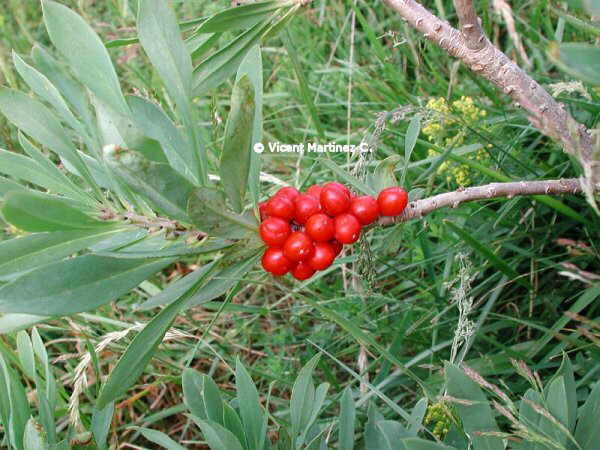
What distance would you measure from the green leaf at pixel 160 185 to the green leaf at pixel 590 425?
86 centimetres

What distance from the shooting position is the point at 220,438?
1234mm

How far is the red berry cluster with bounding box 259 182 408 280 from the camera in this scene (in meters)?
1.32

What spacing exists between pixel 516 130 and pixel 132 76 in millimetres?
2009

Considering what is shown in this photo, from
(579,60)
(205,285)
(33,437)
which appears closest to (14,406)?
(33,437)

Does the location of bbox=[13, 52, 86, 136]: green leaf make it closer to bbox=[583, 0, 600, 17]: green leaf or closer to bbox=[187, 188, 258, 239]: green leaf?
bbox=[187, 188, 258, 239]: green leaf

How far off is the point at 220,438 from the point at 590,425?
71 cm

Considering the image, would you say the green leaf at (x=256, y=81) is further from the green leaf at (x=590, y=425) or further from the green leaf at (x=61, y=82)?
the green leaf at (x=590, y=425)

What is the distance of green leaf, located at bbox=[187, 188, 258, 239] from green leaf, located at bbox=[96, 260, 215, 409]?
0.49ft

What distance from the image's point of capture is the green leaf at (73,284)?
1140 millimetres

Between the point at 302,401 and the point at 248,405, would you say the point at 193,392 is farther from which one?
the point at 302,401

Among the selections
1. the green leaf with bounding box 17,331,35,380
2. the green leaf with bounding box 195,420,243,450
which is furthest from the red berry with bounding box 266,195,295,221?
the green leaf with bounding box 17,331,35,380

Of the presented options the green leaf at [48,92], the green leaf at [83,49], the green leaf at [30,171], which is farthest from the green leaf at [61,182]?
the green leaf at [83,49]

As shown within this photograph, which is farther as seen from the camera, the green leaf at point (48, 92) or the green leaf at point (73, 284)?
the green leaf at point (48, 92)

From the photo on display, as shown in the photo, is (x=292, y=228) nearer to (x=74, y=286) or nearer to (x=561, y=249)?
(x=74, y=286)
